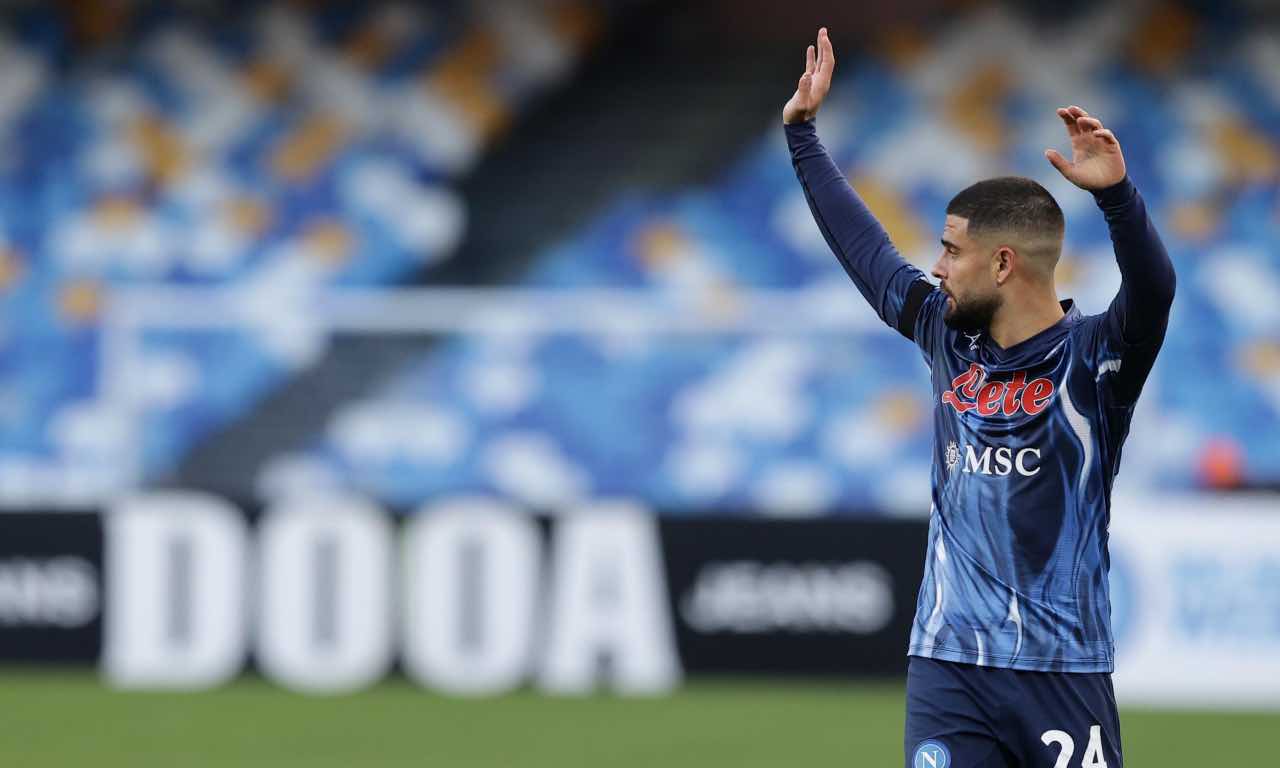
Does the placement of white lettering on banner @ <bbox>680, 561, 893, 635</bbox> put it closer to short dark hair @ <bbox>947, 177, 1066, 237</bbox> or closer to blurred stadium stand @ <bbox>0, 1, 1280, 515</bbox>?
blurred stadium stand @ <bbox>0, 1, 1280, 515</bbox>

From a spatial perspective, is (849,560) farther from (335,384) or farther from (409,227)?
(409,227)

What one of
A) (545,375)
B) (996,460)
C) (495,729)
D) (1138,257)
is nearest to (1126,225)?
(1138,257)

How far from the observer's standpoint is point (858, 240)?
14.3 feet

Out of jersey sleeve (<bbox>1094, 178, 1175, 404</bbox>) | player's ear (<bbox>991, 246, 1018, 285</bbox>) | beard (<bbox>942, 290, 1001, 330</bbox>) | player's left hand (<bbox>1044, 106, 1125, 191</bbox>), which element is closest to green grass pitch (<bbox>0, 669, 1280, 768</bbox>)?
beard (<bbox>942, 290, 1001, 330</bbox>)

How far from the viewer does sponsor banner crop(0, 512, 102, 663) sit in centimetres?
904

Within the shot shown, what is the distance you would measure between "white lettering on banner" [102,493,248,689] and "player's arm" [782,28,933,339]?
17.1ft

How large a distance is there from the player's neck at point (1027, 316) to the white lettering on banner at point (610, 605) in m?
5.17

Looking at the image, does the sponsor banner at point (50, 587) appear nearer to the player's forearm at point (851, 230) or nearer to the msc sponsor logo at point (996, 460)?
the player's forearm at point (851, 230)

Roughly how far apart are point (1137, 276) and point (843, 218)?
0.93 m

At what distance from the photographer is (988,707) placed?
152 inches

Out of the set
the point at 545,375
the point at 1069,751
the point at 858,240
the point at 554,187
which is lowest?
the point at 1069,751

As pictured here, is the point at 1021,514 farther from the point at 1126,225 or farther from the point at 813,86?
the point at 813,86

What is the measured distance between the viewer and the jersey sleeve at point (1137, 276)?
3.57 meters

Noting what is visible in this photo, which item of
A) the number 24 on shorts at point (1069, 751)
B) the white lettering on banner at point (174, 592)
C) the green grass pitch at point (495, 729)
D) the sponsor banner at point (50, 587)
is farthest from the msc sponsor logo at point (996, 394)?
the sponsor banner at point (50, 587)
